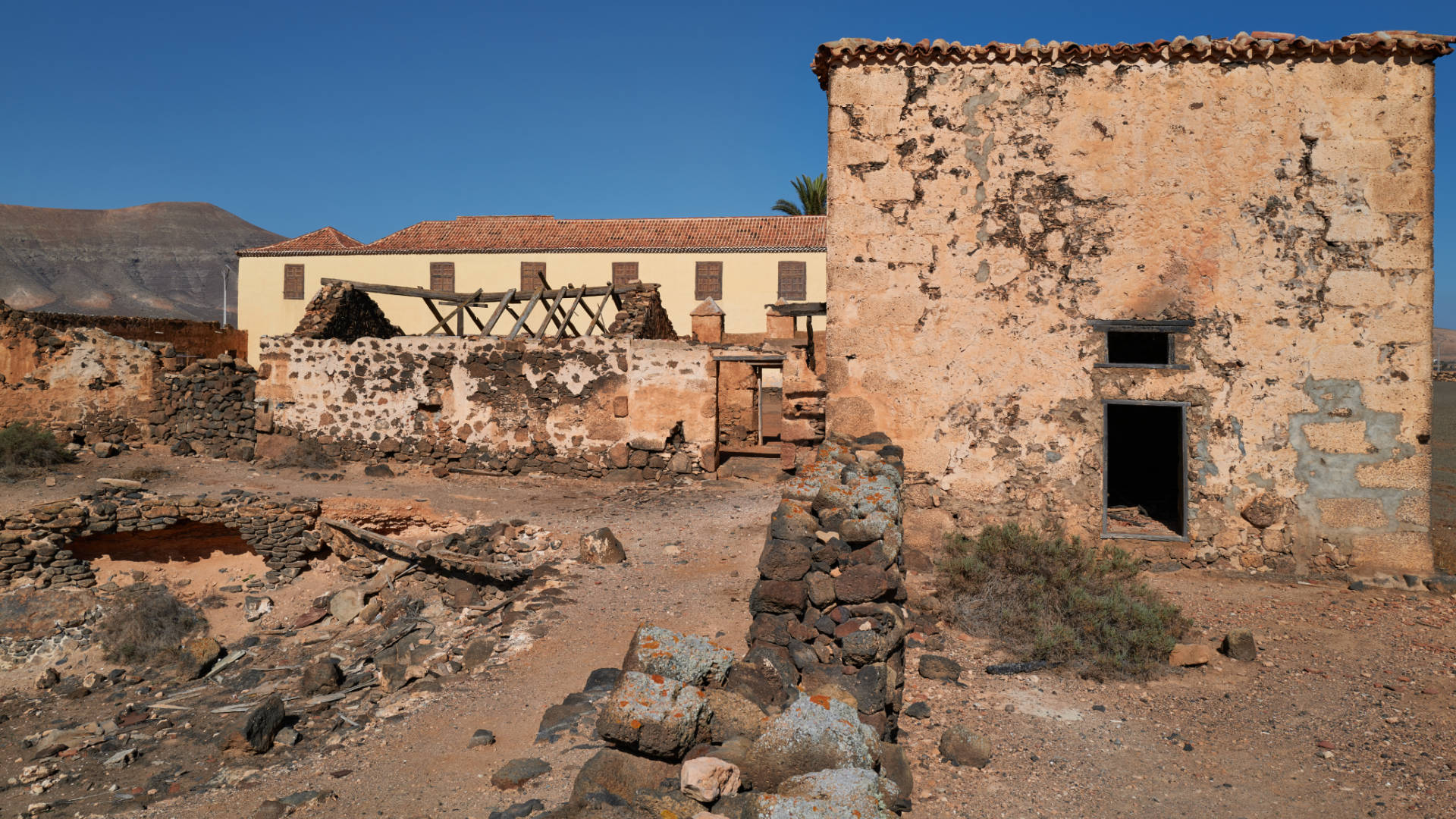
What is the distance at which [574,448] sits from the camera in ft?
39.6

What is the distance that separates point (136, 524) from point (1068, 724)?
35.0 ft

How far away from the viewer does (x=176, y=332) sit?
24.0m

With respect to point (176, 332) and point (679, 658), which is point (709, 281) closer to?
point (176, 332)

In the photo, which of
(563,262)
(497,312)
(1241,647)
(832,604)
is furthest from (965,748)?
(563,262)

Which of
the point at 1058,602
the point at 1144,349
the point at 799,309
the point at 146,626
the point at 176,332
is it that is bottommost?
the point at 146,626

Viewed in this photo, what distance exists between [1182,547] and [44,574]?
1255cm

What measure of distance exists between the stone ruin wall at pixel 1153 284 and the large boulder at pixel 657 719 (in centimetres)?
498

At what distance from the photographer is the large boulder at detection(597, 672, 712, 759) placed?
2973 millimetres

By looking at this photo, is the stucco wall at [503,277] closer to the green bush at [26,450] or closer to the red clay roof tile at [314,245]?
the red clay roof tile at [314,245]

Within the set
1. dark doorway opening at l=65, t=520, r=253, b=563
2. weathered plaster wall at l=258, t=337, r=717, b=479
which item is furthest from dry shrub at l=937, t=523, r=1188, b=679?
dark doorway opening at l=65, t=520, r=253, b=563

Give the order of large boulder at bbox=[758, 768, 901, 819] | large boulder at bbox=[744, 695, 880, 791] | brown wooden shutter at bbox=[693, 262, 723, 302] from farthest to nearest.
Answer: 1. brown wooden shutter at bbox=[693, 262, 723, 302]
2. large boulder at bbox=[744, 695, 880, 791]
3. large boulder at bbox=[758, 768, 901, 819]

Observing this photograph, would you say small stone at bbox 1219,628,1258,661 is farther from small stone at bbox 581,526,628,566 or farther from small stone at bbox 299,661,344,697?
small stone at bbox 299,661,344,697

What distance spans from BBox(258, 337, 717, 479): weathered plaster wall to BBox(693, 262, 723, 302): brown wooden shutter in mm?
15327

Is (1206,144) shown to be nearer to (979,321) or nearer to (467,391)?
(979,321)
